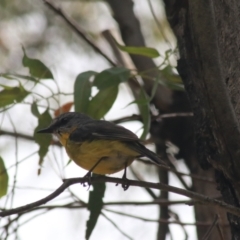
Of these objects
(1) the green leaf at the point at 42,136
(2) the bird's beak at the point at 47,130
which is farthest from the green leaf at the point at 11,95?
(2) the bird's beak at the point at 47,130

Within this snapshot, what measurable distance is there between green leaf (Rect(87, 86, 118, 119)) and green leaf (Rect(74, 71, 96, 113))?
0.11ft

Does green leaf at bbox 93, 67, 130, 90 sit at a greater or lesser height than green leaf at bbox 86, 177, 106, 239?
greater

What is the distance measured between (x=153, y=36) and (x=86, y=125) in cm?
209

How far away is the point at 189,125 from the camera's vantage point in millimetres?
4059

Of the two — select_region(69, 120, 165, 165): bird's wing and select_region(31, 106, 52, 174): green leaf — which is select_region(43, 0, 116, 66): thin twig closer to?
select_region(31, 106, 52, 174): green leaf

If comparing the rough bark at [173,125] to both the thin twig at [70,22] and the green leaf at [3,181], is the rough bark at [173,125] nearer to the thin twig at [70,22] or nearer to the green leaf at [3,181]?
the thin twig at [70,22]

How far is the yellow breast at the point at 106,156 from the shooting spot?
3.16 m

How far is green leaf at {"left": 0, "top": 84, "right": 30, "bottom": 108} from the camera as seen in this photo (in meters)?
3.61

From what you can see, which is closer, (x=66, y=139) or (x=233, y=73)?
(x=233, y=73)

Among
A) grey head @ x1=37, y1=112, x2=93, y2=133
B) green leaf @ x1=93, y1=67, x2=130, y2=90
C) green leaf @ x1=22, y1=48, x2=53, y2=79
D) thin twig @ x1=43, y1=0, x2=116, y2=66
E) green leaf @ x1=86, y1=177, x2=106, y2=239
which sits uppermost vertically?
thin twig @ x1=43, y1=0, x2=116, y2=66

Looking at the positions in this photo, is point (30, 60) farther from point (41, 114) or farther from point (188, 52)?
point (188, 52)

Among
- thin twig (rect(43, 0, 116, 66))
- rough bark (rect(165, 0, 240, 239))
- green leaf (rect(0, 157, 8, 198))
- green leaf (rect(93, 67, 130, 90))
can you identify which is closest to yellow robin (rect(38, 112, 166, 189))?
green leaf (rect(93, 67, 130, 90))

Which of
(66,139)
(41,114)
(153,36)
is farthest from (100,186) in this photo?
(153,36)

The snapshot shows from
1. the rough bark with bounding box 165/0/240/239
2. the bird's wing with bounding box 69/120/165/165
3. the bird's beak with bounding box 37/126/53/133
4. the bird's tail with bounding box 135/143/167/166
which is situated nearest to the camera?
the rough bark with bounding box 165/0/240/239
